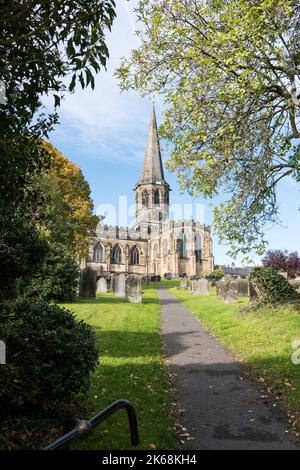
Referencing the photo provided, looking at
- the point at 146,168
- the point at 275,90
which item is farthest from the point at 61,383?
the point at 146,168

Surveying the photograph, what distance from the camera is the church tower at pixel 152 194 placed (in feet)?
294

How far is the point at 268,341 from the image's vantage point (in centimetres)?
1001

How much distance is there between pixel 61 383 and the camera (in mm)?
4805

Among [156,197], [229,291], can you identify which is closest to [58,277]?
[229,291]

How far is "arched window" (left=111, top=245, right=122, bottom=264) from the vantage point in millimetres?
83125

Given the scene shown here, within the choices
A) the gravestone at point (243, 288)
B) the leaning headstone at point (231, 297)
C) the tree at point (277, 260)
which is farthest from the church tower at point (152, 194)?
the leaning headstone at point (231, 297)

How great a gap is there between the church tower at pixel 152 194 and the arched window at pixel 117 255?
320 inches

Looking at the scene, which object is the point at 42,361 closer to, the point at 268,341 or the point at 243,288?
the point at 268,341

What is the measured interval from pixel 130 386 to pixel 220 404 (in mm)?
1640

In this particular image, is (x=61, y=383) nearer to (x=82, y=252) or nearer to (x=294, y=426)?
(x=294, y=426)

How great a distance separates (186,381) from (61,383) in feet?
11.5

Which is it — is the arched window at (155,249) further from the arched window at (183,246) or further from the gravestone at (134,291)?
the gravestone at (134,291)

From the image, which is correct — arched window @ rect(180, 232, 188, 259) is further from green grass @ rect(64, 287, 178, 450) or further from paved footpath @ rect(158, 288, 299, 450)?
paved footpath @ rect(158, 288, 299, 450)

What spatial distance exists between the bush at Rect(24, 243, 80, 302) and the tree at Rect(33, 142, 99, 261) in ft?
13.5
